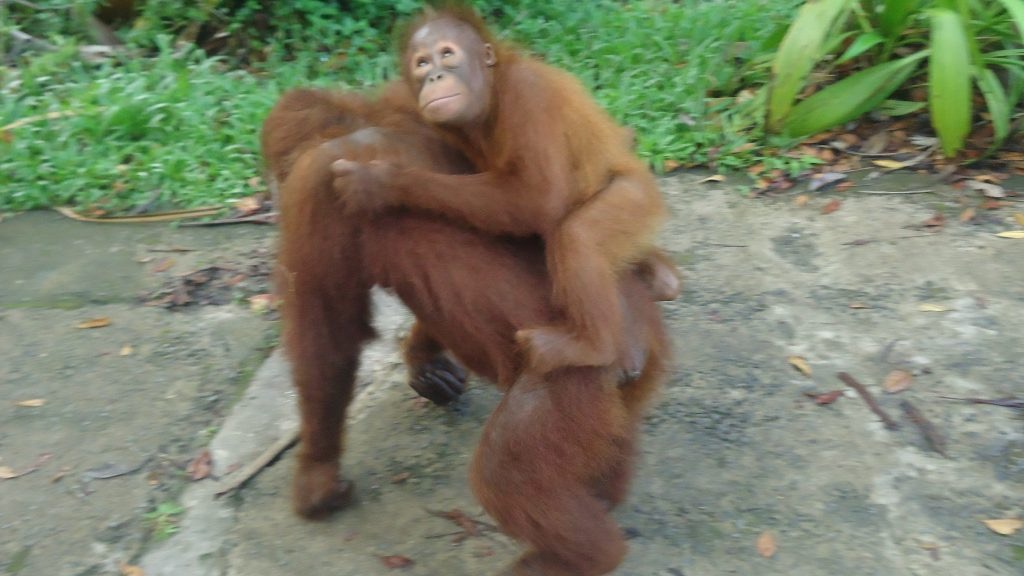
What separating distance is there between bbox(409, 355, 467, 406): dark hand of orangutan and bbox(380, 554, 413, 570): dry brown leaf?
70 cm

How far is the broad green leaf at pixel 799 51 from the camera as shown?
463cm

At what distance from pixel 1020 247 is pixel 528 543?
251cm

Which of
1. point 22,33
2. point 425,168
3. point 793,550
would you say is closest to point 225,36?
point 22,33

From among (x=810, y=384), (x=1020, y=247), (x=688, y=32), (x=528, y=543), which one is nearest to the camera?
(x=528, y=543)

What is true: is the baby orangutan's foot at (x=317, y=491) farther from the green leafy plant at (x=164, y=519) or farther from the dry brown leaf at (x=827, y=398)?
the dry brown leaf at (x=827, y=398)

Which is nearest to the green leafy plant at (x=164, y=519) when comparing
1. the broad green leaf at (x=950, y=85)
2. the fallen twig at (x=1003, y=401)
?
the fallen twig at (x=1003, y=401)

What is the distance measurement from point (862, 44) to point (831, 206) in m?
0.97

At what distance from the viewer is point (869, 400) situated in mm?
3146

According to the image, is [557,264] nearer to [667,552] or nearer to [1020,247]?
[667,552]

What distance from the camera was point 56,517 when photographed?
2900mm

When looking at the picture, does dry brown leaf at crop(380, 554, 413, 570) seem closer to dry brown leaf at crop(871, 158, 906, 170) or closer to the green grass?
the green grass

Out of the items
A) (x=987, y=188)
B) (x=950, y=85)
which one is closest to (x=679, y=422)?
(x=987, y=188)

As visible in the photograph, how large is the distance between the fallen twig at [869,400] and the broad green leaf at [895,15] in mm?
2339

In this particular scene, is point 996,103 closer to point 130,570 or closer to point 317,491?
point 317,491
